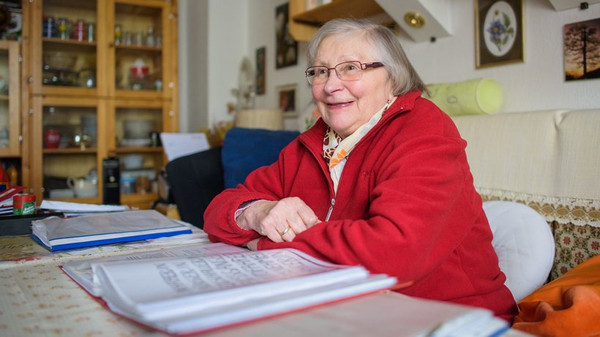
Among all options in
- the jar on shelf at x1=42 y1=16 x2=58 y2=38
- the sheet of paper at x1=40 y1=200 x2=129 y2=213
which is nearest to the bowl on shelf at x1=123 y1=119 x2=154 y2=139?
the jar on shelf at x1=42 y1=16 x2=58 y2=38

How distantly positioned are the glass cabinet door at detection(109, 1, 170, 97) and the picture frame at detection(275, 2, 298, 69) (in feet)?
3.26

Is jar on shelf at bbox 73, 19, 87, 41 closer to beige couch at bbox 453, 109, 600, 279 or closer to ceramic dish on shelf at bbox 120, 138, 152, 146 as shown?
ceramic dish on shelf at bbox 120, 138, 152, 146

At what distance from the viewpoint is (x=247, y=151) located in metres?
2.30

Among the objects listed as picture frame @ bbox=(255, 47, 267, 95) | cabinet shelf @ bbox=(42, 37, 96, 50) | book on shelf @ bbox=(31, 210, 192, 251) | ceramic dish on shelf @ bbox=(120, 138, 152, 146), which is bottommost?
book on shelf @ bbox=(31, 210, 192, 251)

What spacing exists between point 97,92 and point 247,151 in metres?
1.75

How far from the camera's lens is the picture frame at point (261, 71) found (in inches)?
134

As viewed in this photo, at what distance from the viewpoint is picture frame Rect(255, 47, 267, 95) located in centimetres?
342

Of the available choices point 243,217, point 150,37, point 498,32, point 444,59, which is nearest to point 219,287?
point 243,217

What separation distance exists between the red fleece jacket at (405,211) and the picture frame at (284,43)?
198cm

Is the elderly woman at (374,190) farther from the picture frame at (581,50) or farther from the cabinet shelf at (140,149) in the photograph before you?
the cabinet shelf at (140,149)

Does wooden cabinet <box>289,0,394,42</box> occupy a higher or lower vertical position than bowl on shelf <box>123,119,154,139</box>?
→ higher

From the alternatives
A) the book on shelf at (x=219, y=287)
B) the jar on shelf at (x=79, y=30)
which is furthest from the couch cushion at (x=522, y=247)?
the jar on shelf at (x=79, y=30)

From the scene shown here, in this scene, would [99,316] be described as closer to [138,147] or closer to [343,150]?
[343,150]

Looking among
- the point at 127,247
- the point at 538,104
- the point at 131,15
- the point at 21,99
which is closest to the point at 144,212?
the point at 127,247
